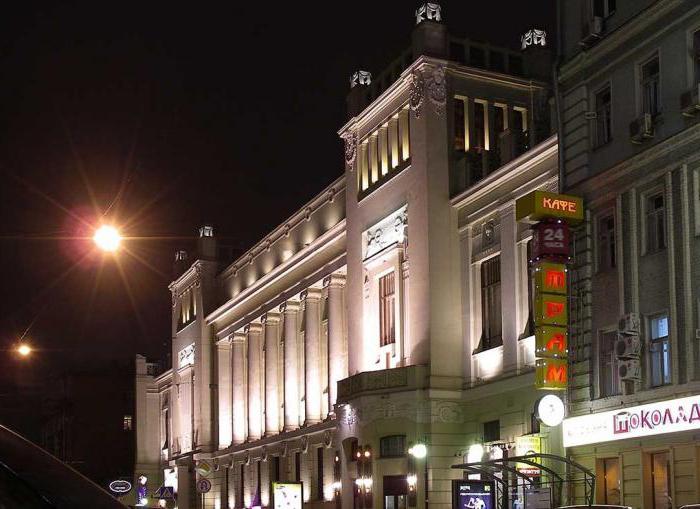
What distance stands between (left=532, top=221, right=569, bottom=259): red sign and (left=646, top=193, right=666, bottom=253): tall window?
2.35 metres

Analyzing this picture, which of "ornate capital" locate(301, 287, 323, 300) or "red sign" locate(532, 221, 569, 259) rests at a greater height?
"ornate capital" locate(301, 287, 323, 300)

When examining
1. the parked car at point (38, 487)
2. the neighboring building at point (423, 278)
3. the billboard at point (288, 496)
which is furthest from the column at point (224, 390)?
the parked car at point (38, 487)

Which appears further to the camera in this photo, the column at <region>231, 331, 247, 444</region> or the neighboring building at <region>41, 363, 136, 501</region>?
the neighboring building at <region>41, 363, 136, 501</region>

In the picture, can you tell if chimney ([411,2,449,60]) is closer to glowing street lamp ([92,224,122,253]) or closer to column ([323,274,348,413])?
column ([323,274,348,413])

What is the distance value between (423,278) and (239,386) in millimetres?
28564

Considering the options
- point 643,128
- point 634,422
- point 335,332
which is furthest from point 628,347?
point 335,332

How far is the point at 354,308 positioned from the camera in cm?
4631

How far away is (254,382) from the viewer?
64.3 m

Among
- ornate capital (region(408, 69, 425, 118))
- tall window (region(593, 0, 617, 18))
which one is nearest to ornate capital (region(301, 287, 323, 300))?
ornate capital (region(408, 69, 425, 118))

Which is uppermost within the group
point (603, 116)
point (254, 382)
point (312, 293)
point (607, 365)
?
point (603, 116)

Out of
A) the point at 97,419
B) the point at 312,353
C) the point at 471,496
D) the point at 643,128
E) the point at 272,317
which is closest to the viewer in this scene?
the point at 471,496

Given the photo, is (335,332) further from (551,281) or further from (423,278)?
(551,281)

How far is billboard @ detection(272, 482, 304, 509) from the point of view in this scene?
36938 mm

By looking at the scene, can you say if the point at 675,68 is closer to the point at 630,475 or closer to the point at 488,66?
the point at 630,475
